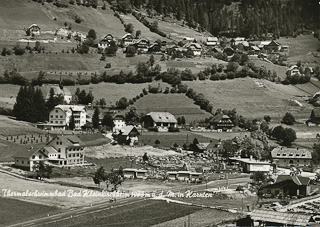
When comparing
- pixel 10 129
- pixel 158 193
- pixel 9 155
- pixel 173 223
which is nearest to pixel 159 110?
pixel 10 129

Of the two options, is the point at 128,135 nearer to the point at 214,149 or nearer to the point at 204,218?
the point at 214,149

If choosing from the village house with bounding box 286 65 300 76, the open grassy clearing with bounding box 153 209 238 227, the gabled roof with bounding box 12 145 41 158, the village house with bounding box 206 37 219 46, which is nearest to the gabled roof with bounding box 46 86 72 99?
the gabled roof with bounding box 12 145 41 158

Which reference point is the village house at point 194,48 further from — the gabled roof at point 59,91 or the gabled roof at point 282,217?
the gabled roof at point 282,217

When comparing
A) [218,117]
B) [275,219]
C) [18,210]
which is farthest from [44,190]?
[218,117]

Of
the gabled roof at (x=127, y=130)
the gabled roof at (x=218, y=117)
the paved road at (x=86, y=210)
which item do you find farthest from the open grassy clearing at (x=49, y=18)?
the paved road at (x=86, y=210)

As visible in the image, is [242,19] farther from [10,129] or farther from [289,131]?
[10,129]

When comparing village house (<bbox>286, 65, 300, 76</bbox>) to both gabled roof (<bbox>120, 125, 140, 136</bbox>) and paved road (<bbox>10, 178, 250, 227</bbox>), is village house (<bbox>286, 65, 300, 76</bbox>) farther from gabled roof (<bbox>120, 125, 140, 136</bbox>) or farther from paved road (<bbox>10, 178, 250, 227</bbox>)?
paved road (<bbox>10, 178, 250, 227</bbox>)

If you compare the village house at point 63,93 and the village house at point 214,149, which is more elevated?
the village house at point 63,93
